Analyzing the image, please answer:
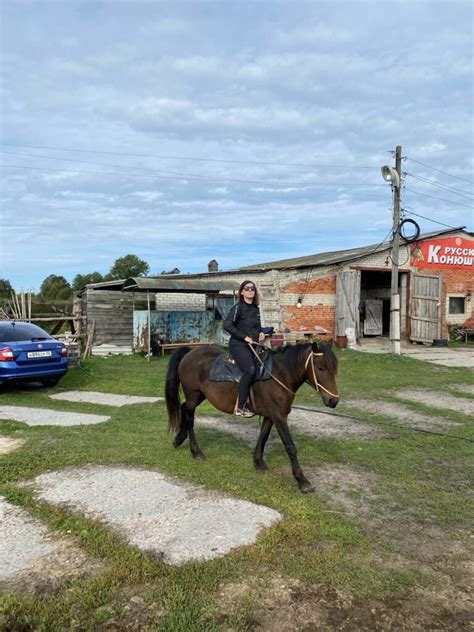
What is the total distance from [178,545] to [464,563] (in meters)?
2.09

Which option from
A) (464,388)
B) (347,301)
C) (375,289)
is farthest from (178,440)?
(375,289)

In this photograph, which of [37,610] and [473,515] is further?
[473,515]

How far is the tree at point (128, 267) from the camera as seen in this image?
54259 millimetres

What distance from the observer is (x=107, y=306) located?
56.7 ft

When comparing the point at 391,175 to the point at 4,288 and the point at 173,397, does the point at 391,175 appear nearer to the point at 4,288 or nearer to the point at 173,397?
the point at 173,397

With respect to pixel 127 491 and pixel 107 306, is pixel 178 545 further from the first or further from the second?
pixel 107 306

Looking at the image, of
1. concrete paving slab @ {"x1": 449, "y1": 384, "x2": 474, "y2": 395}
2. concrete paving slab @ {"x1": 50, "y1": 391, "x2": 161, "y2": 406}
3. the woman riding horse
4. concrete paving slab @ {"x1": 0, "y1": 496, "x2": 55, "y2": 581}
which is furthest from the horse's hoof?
concrete paving slab @ {"x1": 449, "y1": 384, "x2": 474, "y2": 395}

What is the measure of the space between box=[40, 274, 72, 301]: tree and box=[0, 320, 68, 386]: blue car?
37.6 meters

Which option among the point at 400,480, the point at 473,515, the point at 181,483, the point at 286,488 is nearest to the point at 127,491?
the point at 181,483

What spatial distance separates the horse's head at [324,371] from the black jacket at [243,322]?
0.75 metres

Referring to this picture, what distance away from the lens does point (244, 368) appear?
5.24 m

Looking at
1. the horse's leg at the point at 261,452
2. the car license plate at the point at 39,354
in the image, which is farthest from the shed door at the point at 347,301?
the horse's leg at the point at 261,452

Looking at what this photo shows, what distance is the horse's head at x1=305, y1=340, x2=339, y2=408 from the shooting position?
4941 millimetres

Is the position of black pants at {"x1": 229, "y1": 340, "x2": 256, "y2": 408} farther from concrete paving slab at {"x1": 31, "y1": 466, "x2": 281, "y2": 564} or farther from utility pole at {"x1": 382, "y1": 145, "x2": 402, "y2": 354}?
utility pole at {"x1": 382, "y1": 145, "x2": 402, "y2": 354}
